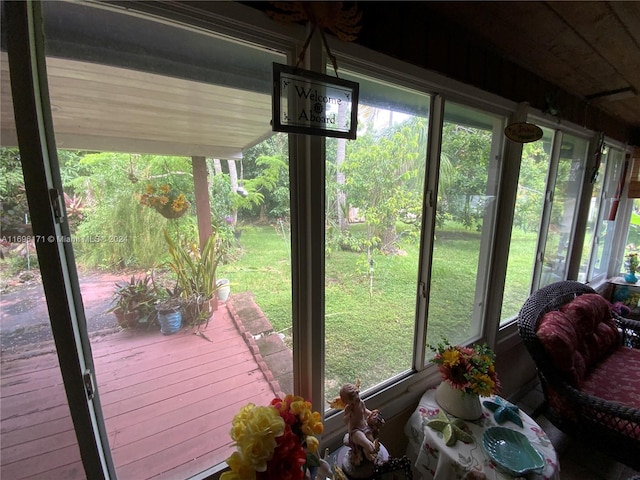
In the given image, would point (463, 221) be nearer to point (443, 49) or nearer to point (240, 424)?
point (443, 49)

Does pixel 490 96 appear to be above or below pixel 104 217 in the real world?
above

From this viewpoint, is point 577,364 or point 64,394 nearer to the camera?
point 64,394

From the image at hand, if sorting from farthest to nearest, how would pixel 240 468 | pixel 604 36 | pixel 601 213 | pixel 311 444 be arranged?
pixel 601 213 → pixel 604 36 → pixel 311 444 → pixel 240 468

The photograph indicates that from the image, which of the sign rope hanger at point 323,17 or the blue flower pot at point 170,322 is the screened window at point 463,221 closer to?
the sign rope hanger at point 323,17

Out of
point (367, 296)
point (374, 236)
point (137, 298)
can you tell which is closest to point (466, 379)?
point (367, 296)

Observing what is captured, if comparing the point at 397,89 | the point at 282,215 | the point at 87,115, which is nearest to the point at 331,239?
the point at 282,215

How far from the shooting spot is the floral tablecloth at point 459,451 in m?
0.98

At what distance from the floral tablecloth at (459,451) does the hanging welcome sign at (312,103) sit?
4.00 ft

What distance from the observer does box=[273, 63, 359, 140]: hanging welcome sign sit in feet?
2.49

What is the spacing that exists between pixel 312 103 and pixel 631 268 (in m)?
4.45

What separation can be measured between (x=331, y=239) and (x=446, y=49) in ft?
3.26

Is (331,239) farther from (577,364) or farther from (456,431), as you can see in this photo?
(577,364)

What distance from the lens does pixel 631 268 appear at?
3.19m

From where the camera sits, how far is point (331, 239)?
3.58 ft
